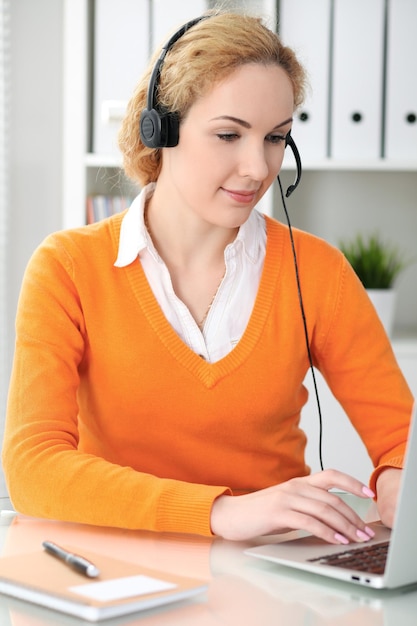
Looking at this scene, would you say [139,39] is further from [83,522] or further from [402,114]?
[83,522]

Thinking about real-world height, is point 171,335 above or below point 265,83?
below

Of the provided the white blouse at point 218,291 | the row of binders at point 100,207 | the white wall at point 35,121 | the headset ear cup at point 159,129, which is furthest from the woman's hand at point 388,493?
the white wall at point 35,121

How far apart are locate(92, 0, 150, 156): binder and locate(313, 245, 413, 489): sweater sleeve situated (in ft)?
4.16

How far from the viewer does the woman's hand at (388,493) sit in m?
1.23

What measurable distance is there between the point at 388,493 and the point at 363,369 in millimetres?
285

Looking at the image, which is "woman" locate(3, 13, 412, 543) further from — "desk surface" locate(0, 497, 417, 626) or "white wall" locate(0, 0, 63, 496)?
"white wall" locate(0, 0, 63, 496)

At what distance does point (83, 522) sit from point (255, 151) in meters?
0.57

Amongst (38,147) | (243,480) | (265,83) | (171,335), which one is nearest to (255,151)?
(265,83)

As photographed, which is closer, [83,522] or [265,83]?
[83,522]

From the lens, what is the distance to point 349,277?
1599 mm

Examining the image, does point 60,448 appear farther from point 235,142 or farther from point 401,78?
point 401,78

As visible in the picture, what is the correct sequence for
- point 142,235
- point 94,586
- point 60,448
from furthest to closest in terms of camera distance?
point 142,235 → point 60,448 → point 94,586

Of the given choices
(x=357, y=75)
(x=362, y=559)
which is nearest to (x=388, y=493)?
(x=362, y=559)

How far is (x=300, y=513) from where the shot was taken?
3.55ft
